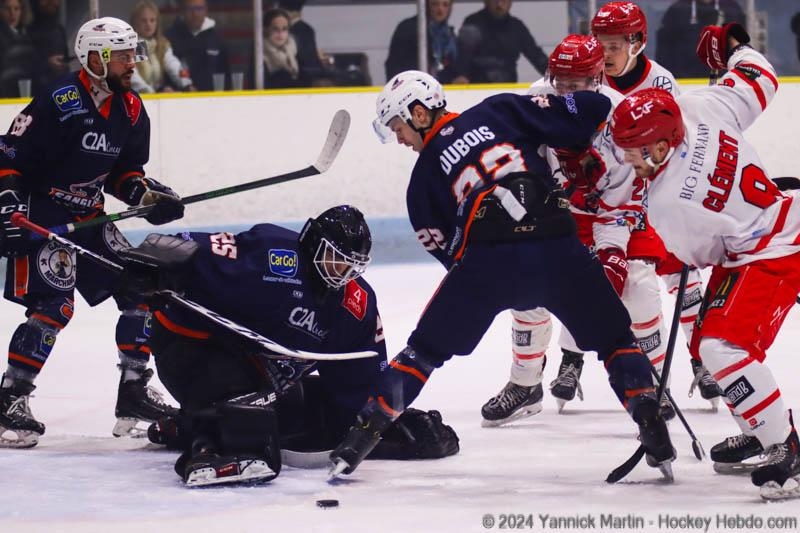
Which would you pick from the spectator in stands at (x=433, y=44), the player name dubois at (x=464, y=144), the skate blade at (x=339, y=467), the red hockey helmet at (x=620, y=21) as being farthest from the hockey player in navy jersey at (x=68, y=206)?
the spectator in stands at (x=433, y=44)

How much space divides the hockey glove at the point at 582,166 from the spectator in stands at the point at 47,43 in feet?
14.0

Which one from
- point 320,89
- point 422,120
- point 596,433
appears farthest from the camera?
point 320,89

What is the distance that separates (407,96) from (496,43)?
462 centimetres

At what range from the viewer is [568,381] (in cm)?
427

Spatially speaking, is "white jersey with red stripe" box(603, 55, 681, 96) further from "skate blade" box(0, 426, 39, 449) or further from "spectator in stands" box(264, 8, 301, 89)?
"spectator in stands" box(264, 8, 301, 89)

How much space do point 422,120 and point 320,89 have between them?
438 centimetres

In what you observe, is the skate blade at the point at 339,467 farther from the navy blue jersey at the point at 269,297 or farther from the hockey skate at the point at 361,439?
the navy blue jersey at the point at 269,297

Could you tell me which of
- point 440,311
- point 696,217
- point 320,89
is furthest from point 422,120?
point 320,89

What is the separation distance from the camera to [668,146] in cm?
311

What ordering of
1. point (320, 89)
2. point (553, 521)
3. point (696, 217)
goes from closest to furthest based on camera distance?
point (553, 521)
point (696, 217)
point (320, 89)

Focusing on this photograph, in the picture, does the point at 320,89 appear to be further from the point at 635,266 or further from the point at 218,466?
the point at 218,466

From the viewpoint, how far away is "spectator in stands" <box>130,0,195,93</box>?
24.5 ft

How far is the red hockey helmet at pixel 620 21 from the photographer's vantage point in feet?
13.9

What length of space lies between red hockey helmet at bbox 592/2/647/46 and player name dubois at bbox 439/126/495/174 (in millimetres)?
1107
